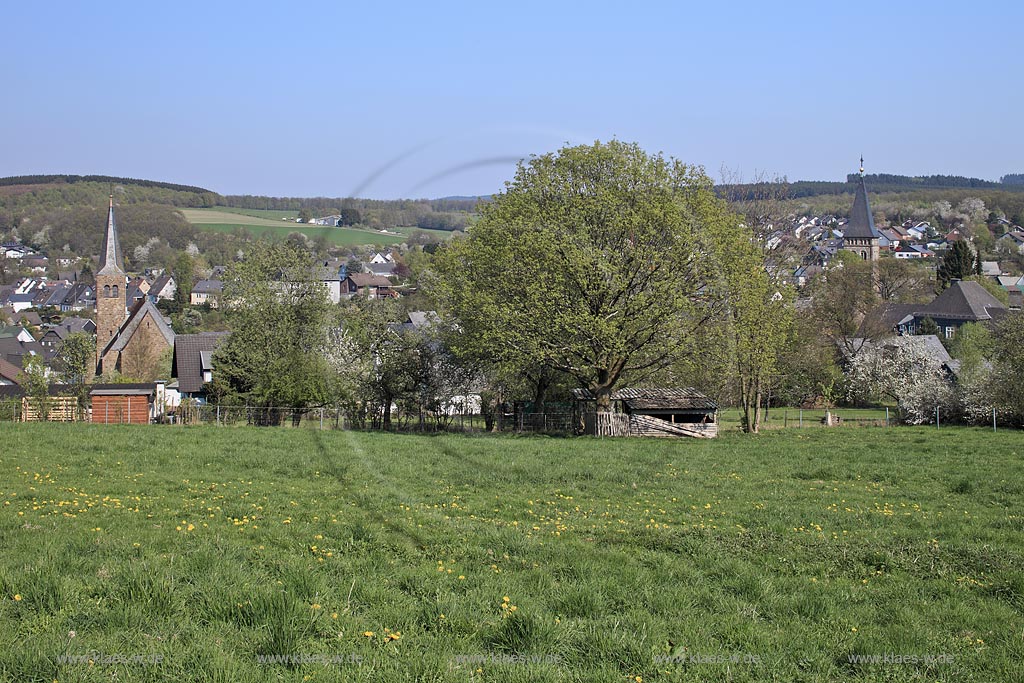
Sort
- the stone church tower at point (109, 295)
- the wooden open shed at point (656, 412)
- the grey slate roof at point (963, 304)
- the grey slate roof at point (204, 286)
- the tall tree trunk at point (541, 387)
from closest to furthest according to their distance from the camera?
the wooden open shed at point (656, 412) < the tall tree trunk at point (541, 387) < the stone church tower at point (109, 295) < the grey slate roof at point (963, 304) < the grey slate roof at point (204, 286)

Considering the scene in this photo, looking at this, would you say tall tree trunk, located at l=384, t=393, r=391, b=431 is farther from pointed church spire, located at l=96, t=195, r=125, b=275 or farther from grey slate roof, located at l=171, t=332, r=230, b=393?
pointed church spire, located at l=96, t=195, r=125, b=275

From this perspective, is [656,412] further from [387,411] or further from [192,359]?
[192,359]

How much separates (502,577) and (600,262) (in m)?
25.0

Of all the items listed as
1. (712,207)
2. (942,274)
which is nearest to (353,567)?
(712,207)

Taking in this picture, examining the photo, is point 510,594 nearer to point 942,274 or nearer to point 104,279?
point 104,279

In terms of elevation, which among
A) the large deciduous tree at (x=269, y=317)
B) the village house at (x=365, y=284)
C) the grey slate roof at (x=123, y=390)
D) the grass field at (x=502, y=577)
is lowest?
the grey slate roof at (x=123, y=390)

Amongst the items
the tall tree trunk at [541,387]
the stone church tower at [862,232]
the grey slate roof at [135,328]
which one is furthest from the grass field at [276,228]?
the stone church tower at [862,232]

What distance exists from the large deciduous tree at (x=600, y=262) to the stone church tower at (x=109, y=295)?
242 feet

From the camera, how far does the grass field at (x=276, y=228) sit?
3394 cm

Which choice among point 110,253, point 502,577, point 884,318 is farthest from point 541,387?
point 110,253

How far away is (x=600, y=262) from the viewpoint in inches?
1316

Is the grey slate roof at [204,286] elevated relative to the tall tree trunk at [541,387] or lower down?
elevated

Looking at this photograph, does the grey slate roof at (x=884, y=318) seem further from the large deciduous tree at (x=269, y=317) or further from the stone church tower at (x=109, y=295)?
the stone church tower at (x=109, y=295)

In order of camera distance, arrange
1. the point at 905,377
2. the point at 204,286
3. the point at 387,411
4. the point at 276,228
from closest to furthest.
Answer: the point at 387,411 → the point at 905,377 → the point at 276,228 → the point at 204,286
